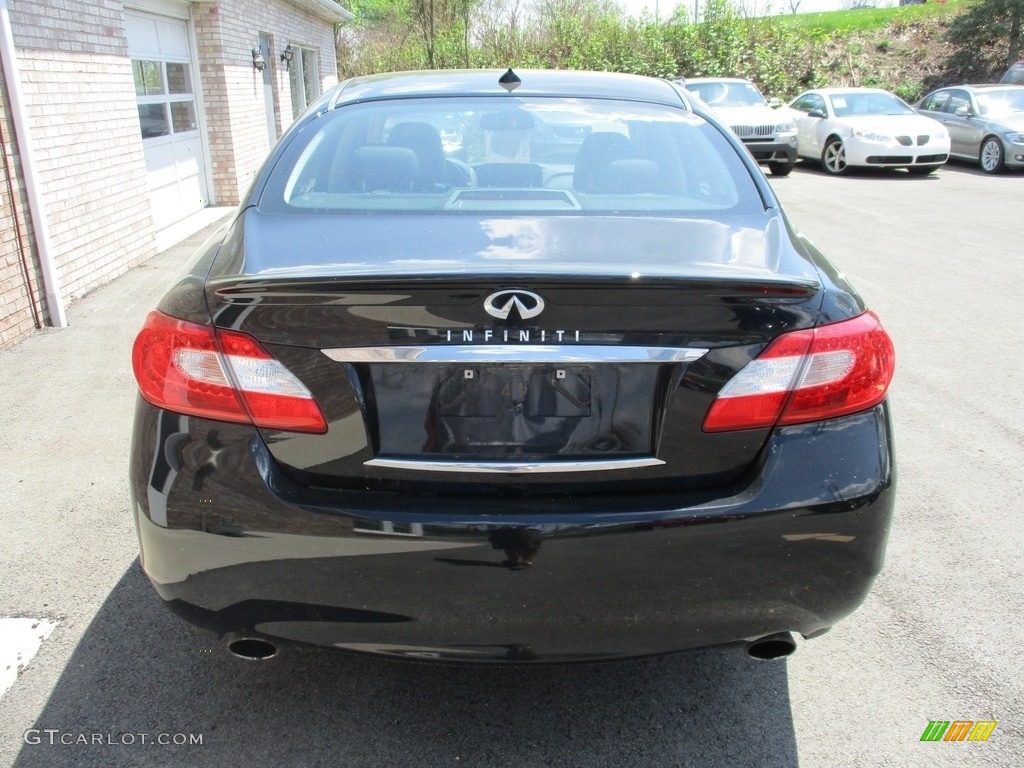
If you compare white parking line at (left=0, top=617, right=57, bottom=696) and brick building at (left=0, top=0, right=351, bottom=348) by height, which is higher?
brick building at (left=0, top=0, right=351, bottom=348)

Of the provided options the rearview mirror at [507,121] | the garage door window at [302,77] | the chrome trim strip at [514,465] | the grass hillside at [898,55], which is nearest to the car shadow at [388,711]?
the chrome trim strip at [514,465]

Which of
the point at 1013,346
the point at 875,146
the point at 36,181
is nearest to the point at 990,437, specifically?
the point at 1013,346

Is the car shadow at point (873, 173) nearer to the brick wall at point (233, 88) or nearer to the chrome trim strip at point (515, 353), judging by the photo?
the brick wall at point (233, 88)

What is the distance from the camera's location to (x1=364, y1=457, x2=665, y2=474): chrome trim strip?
2.01 meters

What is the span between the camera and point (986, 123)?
16.4 m

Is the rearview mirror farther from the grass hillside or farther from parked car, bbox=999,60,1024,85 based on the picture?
the grass hillside

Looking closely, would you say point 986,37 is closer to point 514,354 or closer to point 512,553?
point 514,354

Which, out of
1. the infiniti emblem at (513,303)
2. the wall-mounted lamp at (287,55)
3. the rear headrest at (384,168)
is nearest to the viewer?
the infiniti emblem at (513,303)

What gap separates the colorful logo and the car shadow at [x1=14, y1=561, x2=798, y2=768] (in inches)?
15.3

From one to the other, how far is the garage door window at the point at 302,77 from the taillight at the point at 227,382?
15609mm

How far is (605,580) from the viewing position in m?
1.98

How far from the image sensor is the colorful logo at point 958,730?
94.7 inches

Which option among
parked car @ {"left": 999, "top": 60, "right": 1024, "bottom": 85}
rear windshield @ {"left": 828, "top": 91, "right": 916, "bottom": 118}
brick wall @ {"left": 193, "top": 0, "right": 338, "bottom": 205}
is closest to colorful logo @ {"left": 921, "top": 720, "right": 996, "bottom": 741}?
brick wall @ {"left": 193, "top": 0, "right": 338, "bottom": 205}

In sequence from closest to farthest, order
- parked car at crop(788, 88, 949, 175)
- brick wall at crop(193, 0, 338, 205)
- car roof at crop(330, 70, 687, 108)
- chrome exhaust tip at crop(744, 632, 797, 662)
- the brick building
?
chrome exhaust tip at crop(744, 632, 797, 662)
car roof at crop(330, 70, 687, 108)
the brick building
brick wall at crop(193, 0, 338, 205)
parked car at crop(788, 88, 949, 175)
